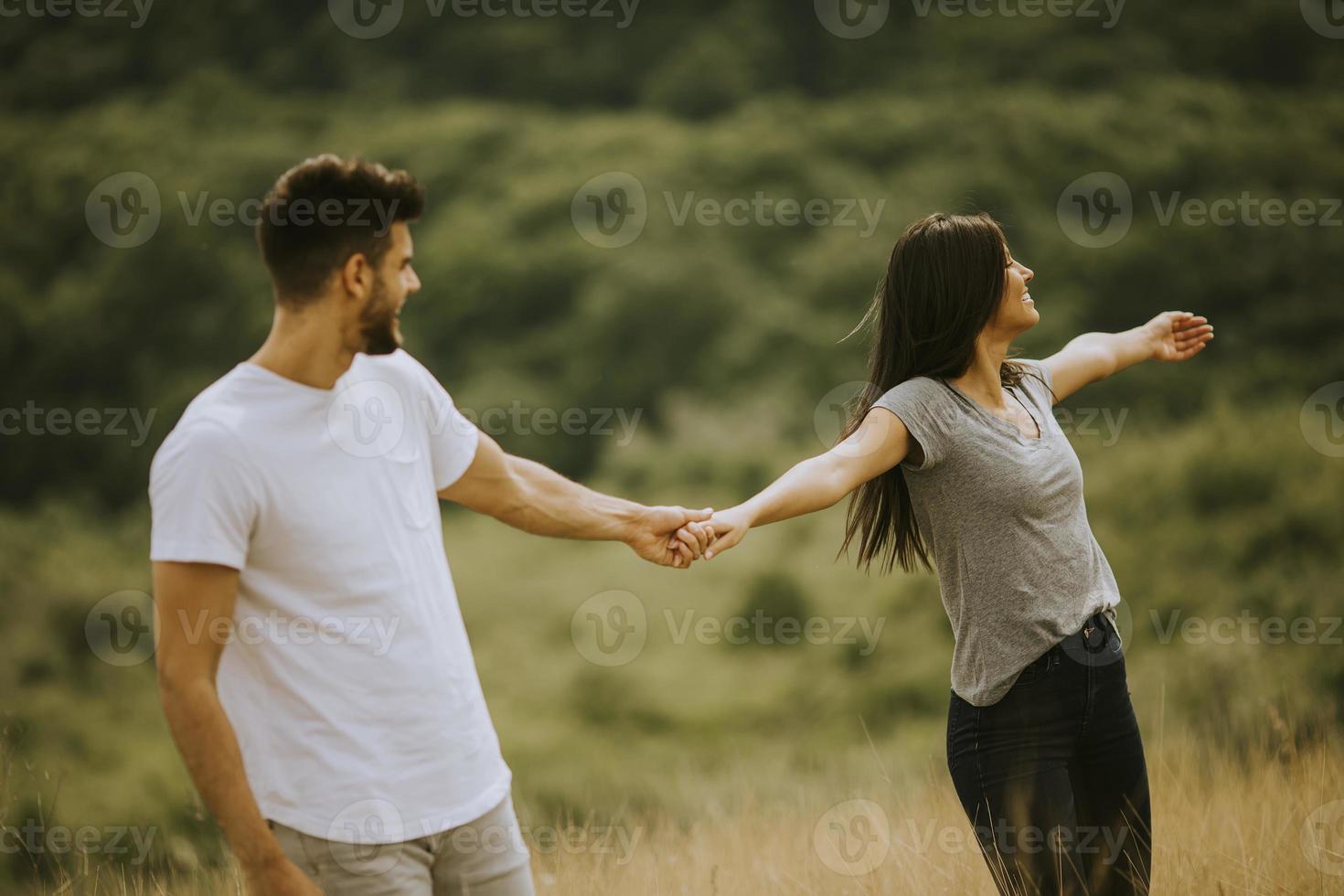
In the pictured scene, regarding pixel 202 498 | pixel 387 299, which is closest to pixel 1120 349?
pixel 387 299

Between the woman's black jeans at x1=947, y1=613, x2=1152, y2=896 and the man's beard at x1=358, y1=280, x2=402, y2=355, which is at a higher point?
the man's beard at x1=358, y1=280, x2=402, y2=355

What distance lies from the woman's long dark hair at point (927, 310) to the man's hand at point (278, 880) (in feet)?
3.98

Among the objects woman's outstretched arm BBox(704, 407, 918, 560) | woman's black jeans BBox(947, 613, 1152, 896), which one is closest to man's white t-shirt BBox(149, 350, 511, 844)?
woman's outstretched arm BBox(704, 407, 918, 560)

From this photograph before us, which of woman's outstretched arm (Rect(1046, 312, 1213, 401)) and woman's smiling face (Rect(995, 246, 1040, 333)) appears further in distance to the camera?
woman's outstretched arm (Rect(1046, 312, 1213, 401))

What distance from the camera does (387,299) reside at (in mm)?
1875

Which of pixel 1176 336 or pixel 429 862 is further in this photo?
pixel 1176 336

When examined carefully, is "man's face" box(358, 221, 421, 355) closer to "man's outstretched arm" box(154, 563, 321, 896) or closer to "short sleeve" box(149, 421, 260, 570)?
"short sleeve" box(149, 421, 260, 570)

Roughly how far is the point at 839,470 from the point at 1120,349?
3.40 ft

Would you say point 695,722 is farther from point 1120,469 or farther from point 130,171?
point 130,171

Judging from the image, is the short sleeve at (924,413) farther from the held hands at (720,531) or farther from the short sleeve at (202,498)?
the short sleeve at (202,498)

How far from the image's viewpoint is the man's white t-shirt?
5.51 feet

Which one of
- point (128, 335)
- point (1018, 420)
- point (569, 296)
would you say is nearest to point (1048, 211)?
point (569, 296)

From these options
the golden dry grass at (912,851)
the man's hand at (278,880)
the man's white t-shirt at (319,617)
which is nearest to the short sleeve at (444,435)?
the man's white t-shirt at (319,617)

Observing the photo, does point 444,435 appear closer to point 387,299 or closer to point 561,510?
point 387,299
